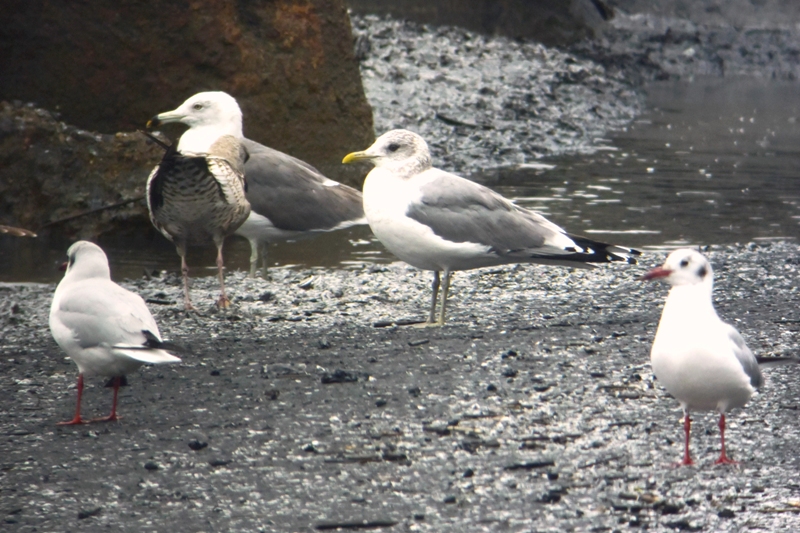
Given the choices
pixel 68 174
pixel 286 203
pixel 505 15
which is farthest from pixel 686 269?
pixel 505 15

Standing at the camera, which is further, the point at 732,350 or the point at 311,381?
the point at 311,381

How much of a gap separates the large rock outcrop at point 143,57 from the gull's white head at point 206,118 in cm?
205

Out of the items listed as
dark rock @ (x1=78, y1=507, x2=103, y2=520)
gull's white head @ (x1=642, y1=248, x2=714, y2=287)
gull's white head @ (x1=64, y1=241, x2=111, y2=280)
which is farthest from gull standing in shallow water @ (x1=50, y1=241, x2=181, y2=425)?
gull's white head @ (x1=642, y1=248, x2=714, y2=287)

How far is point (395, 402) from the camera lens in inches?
202

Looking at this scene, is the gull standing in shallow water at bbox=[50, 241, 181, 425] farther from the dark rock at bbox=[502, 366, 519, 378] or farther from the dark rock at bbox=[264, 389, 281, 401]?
the dark rock at bbox=[502, 366, 519, 378]

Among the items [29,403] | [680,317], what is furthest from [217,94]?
[680,317]

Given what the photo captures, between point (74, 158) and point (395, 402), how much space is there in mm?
5660

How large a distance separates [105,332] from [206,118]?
3731 mm

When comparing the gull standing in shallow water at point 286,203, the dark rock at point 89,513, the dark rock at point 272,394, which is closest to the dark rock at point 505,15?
the gull standing in shallow water at point 286,203

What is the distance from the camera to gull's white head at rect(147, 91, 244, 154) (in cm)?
820

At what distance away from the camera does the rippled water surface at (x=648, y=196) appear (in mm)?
9133

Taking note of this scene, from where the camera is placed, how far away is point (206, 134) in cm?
824

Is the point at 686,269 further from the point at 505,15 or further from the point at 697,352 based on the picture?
the point at 505,15

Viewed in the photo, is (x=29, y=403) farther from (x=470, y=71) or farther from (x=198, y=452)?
(x=470, y=71)
